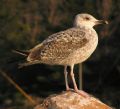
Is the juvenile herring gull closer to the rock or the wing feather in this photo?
the wing feather

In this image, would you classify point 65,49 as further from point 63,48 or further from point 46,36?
point 46,36

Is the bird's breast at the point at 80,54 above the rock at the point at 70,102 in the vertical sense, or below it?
above

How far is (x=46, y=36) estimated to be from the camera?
1695 cm

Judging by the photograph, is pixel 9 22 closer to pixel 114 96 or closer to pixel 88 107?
pixel 114 96

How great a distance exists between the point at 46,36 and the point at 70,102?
8.01 meters

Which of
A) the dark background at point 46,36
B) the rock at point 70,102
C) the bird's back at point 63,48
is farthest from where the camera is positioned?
the dark background at point 46,36

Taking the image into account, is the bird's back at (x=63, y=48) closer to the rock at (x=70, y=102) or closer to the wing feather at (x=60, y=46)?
the wing feather at (x=60, y=46)

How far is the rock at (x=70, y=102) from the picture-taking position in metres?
8.97

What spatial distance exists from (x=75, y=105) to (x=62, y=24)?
313 inches

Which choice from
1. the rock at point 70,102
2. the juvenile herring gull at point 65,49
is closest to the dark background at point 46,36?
the juvenile herring gull at point 65,49

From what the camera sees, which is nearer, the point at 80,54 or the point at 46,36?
the point at 80,54

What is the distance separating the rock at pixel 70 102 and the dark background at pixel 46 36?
692 cm

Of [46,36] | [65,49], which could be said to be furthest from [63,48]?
[46,36]

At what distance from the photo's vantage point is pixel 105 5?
53.5 feet
